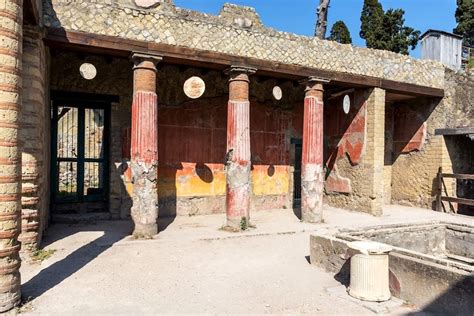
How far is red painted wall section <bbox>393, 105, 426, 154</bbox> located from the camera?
1197 centimetres

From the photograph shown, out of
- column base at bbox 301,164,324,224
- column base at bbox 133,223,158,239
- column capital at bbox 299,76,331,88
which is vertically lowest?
column base at bbox 133,223,158,239

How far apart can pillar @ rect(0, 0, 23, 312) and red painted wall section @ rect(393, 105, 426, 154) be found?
11.2 meters

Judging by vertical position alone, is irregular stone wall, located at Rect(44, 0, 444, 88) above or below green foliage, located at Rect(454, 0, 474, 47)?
below

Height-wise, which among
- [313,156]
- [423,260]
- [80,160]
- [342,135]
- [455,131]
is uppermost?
[455,131]

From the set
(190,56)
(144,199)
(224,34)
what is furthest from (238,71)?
(144,199)

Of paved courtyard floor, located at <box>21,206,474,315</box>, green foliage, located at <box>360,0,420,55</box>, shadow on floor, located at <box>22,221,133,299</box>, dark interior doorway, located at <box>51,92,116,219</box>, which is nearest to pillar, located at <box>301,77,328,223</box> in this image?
paved courtyard floor, located at <box>21,206,474,315</box>

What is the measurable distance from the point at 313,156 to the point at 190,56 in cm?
368

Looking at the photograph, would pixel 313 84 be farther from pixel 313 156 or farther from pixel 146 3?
pixel 146 3

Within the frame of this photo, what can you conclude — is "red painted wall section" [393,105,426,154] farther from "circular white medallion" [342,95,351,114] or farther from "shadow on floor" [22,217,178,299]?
"shadow on floor" [22,217,178,299]

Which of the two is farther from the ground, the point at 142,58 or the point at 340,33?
the point at 340,33

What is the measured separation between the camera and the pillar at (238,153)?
8.17 meters

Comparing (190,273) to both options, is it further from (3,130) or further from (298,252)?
(3,130)

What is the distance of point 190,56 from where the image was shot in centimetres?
775

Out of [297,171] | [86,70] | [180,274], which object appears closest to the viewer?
[180,274]
